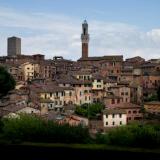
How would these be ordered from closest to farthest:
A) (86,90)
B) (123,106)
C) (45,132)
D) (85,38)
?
(45,132) < (123,106) < (86,90) < (85,38)

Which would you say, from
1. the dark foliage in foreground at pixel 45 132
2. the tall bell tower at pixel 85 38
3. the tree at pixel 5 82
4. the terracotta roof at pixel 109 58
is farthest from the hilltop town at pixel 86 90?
the dark foliage in foreground at pixel 45 132

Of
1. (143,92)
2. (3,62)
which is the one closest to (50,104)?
(143,92)

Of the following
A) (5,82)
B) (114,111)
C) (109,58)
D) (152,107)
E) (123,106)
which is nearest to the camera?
(5,82)

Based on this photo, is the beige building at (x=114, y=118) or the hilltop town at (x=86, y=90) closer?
the beige building at (x=114, y=118)

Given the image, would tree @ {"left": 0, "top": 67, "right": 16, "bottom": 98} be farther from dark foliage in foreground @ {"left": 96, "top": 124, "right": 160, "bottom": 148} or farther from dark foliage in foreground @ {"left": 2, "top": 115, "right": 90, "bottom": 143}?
dark foliage in foreground @ {"left": 96, "top": 124, "right": 160, "bottom": 148}

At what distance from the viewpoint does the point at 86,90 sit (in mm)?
59812

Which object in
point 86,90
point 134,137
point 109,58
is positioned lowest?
point 134,137

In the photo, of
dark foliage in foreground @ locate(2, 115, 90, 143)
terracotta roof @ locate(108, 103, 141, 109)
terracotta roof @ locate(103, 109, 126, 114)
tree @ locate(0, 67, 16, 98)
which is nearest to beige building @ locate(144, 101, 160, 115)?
terracotta roof @ locate(108, 103, 141, 109)

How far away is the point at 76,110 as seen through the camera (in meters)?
50.2

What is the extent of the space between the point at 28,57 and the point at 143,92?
27.4 metres

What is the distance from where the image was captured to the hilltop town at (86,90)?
48375 millimetres

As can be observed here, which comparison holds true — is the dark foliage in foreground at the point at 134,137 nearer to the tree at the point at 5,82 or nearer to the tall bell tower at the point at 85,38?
the tree at the point at 5,82

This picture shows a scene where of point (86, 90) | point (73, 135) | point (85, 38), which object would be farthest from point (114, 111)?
point (85, 38)

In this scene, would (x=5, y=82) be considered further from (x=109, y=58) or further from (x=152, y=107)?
(x=109, y=58)
